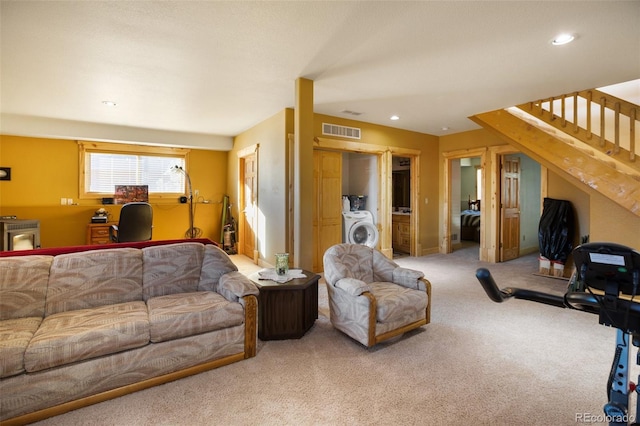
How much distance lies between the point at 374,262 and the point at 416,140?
13.0ft

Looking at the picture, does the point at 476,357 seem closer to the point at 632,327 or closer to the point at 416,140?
the point at 632,327

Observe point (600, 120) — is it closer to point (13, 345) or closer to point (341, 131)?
point (341, 131)

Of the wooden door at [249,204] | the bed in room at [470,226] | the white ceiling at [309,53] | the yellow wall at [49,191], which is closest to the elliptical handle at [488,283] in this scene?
the white ceiling at [309,53]

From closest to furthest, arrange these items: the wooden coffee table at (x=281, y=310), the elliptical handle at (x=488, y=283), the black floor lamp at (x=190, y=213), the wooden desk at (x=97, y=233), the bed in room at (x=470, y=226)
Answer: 1. the elliptical handle at (x=488, y=283)
2. the wooden coffee table at (x=281, y=310)
3. the wooden desk at (x=97, y=233)
4. the black floor lamp at (x=190, y=213)
5. the bed in room at (x=470, y=226)

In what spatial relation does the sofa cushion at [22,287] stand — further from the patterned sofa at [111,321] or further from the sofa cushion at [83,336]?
the sofa cushion at [83,336]

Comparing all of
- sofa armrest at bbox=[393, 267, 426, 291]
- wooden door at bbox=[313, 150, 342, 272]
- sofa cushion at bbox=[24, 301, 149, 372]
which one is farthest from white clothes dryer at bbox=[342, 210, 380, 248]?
sofa cushion at bbox=[24, 301, 149, 372]

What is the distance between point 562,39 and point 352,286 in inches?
108

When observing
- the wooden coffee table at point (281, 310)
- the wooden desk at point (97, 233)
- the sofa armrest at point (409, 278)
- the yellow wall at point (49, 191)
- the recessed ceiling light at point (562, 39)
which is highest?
the recessed ceiling light at point (562, 39)

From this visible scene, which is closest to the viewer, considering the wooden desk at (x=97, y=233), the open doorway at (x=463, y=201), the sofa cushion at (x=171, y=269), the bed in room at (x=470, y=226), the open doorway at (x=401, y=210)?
the sofa cushion at (x=171, y=269)

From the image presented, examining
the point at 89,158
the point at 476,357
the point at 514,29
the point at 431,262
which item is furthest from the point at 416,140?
the point at 89,158

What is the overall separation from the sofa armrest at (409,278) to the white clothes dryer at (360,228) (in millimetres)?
2387

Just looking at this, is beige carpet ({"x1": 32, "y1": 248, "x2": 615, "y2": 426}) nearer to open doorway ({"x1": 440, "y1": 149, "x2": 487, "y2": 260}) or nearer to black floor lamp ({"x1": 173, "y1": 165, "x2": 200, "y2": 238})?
open doorway ({"x1": 440, "y1": 149, "x2": 487, "y2": 260})

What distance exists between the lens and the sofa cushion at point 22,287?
6.79ft

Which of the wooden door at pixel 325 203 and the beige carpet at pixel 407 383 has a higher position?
the wooden door at pixel 325 203
